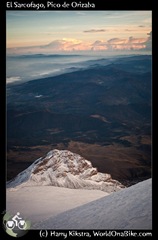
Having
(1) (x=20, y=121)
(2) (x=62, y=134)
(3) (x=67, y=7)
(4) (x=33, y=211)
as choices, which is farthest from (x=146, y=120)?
(3) (x=67, y=7)

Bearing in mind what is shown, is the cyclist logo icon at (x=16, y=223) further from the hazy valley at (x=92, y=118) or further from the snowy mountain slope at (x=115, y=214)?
the hazy valley at (x=92, y=118)

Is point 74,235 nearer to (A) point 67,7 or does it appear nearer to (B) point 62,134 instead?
(A) point 67,7

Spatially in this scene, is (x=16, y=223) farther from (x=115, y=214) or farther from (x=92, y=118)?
(x=92, y=118)

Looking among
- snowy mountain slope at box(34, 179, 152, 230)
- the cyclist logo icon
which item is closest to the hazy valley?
snowy mountain slope at box(34, 179, 152, 230)

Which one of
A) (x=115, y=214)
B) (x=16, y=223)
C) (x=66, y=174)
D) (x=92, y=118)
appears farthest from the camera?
(x=66, y=174)

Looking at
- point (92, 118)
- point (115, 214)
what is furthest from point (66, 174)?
point (115, 214)

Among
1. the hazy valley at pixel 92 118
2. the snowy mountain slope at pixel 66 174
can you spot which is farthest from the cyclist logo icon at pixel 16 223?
the snowy mountain slope at pixel 66 174
